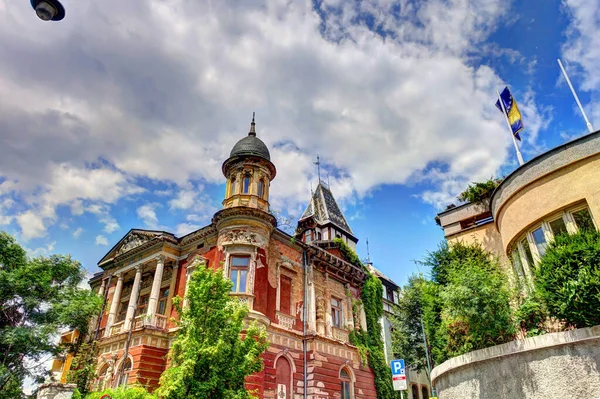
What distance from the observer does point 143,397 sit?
1512 centimetres

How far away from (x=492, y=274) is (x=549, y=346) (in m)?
3.00

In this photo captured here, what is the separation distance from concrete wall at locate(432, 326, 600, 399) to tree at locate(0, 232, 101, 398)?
2290 centimetres

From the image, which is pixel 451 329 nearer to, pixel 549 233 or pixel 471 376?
pixel 471 376

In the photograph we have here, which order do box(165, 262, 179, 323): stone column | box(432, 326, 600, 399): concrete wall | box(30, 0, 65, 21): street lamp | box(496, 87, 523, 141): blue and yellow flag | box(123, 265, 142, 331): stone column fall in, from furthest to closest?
box(165, 262, 179, 323): stone column → box(123, 265, 142, 331): stone column → box(496, 87, 523, 141): blue and yellow flag → box(432, 326, 600, 399): concrete wall → box(30, 0, 65, 21): street lamp

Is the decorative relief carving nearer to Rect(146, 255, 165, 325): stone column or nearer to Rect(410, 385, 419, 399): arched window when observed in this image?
Rect(146, 255, 165, 325): stone column

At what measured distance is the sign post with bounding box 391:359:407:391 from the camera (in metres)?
14.1

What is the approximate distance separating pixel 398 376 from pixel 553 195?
7.89 m

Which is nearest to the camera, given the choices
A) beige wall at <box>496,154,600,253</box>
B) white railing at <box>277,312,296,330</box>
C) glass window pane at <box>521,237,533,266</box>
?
beige wall at <box>496,154,600,253</box>

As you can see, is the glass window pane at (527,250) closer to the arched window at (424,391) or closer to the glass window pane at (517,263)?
the glass window pane at (517,263)

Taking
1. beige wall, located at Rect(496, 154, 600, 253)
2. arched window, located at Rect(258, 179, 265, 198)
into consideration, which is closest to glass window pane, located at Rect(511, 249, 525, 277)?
beige wall, located at Rect(496, 154, 600, 253)

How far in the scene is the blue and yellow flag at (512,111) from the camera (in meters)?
17.0

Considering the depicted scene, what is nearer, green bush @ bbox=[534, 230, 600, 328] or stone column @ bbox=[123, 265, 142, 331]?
green bush @ bbox=[534, 230, 600, 328]

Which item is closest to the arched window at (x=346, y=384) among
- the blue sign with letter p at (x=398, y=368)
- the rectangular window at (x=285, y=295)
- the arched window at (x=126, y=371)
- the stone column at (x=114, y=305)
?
the rectangular window at (x=285, y=295)

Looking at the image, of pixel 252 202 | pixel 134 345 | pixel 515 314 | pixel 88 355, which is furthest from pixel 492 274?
pixel 88 355
